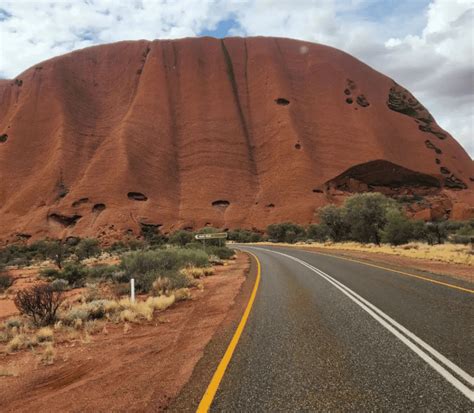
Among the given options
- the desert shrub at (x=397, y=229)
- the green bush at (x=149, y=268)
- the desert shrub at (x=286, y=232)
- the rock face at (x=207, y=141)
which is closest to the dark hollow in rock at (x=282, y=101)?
the rock face at (x=207, y=141)

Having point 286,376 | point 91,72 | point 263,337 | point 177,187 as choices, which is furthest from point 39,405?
point 91,72

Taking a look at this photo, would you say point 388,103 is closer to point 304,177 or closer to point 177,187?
point 304,177

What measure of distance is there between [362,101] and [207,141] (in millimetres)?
33488

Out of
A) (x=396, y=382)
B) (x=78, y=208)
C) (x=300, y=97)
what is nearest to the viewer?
(x=396, y=382)

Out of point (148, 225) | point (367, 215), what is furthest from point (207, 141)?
point (367, 215)

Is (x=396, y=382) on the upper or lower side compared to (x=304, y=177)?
lower

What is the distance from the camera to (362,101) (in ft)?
275

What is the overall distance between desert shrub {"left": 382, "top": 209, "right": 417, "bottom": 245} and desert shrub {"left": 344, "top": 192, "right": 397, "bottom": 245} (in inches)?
50.8

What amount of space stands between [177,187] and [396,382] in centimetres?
6581

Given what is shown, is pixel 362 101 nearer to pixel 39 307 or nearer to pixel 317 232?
pixel 317 232

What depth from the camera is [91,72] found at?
277ft

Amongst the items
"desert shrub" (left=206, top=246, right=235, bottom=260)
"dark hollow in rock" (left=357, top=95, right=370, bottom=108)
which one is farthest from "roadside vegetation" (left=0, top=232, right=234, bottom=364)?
"dark hollow in rock" (left=357, top=95, right=370, bottom=108)

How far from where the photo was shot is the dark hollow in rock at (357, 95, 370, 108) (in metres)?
83.1

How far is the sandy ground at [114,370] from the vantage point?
4.29m
